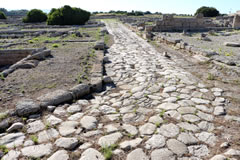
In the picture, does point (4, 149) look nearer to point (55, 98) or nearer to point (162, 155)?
point (55, 98)

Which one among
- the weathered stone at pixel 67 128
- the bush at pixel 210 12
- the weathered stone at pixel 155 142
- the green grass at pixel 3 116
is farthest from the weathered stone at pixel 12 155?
the bush at pixel 210 12

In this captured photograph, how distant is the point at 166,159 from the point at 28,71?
521 cm

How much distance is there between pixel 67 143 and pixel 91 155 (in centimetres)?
46

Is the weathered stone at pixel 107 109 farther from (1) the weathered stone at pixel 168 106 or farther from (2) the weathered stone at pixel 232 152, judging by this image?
(2) the weathered stone at pixel 232 152

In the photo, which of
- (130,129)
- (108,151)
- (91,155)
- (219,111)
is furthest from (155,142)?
(219,111)

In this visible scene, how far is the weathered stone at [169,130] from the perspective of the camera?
290 centimetres

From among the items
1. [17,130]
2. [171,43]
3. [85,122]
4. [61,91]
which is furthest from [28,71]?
[171,43]

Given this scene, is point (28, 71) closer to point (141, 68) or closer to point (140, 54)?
point (141, 68)

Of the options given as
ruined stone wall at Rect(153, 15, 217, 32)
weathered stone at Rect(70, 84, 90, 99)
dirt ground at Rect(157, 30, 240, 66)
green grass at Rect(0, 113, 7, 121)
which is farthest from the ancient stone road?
ruined stone wall at Rect(153, 15, 217, 32)

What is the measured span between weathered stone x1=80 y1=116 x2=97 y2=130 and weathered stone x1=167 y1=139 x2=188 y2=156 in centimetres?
130

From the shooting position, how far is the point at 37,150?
2.56 meters

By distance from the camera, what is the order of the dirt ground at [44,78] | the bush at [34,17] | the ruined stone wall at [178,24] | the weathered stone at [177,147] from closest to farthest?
the weathered stone at [177,147], the dirt ground at [44,78], the ruined stone wall at [178,24], the bush at [34,17]

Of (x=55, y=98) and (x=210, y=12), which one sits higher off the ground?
(x=210, y=12)

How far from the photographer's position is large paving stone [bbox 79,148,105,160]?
2.42 meters
